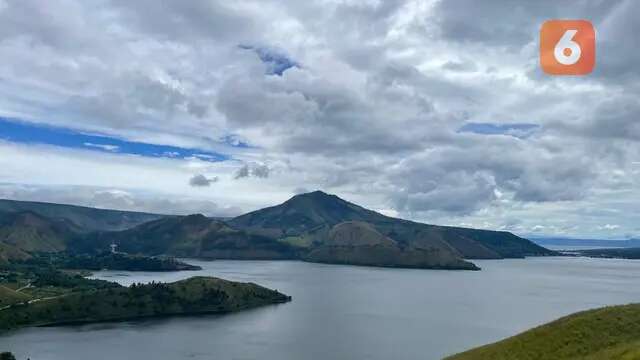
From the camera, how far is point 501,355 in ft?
360

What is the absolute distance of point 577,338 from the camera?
105 metres

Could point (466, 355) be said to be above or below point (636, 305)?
below

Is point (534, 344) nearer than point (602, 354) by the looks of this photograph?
No

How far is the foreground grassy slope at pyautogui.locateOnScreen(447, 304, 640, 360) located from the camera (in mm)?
100625

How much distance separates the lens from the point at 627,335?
104m

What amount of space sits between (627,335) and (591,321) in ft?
25.9

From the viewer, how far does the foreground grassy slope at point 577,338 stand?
101 m

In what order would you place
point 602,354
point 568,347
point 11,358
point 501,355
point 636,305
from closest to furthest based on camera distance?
point 602,354 < point 568,347 < point 501,355 < point 636,305 < point 11,358

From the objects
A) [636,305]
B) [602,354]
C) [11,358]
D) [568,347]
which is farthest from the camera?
[11,358]

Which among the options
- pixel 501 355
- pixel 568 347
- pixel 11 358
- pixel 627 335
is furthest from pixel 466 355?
pixel 11 358

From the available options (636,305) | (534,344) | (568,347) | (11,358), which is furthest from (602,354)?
(11,358)

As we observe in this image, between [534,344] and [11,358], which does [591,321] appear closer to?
[534,344]

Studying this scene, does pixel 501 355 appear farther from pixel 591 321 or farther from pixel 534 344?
pixel 591 321

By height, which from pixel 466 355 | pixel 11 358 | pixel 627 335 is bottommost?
pixel 11 358
